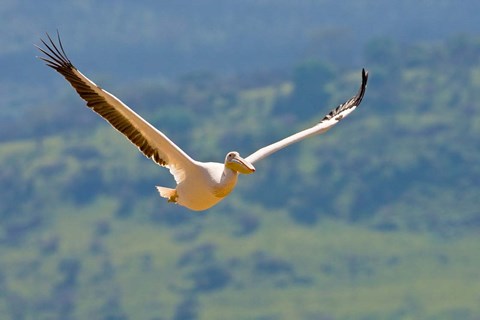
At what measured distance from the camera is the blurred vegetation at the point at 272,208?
114m

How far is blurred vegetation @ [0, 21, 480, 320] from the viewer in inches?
4488

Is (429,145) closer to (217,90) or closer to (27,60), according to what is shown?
(217,90)

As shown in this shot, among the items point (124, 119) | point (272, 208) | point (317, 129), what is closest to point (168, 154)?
point (124, 119)

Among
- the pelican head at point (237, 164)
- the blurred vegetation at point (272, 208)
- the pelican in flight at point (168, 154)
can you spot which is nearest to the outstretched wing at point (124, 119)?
the pelican in flight at point (168, 154)

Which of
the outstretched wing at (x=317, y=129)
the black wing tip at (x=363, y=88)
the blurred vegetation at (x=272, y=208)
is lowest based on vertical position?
the outstretched wing at (x=317, y=129)

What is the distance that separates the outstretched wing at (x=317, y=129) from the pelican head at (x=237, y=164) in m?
0.88

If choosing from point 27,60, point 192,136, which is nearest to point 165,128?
point 192,136

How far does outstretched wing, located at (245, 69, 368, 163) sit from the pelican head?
884 mm

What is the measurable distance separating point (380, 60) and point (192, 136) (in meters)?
20.8

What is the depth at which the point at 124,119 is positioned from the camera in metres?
23.0

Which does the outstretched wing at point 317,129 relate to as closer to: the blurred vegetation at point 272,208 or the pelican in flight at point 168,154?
the pelican in flight at point 168,154

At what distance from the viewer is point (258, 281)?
11794cm

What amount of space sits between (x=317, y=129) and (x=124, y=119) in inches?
111

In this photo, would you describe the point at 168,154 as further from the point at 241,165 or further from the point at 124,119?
the point at 241,165
